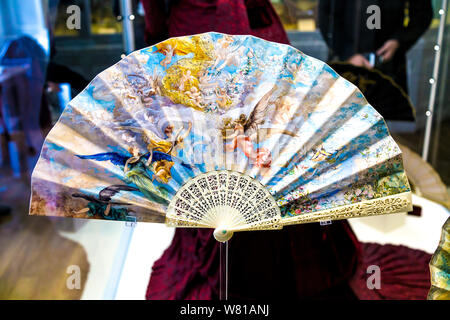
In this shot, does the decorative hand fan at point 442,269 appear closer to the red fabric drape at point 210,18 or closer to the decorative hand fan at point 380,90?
the red fabric drape at point 210,18

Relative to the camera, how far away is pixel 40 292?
1722mm

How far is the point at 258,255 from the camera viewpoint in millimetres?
1588

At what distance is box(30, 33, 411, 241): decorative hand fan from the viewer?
1132 mm

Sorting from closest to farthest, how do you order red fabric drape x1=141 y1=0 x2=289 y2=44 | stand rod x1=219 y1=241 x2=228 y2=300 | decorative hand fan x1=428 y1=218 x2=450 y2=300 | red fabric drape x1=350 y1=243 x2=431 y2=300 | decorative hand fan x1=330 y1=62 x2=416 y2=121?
decorative hand fan x1=428 y1=218 x2=450 y2=300 < stand rod x1=219 y1=241 x2=228 y2=300 < red fabric drape x1=141 y1=0 x2=289 y2=44 < red fabric drape x1=350 y1=243 x2=431 y2=300 < decorative hand fan x1=330 y1=62 x2=416 y2=121

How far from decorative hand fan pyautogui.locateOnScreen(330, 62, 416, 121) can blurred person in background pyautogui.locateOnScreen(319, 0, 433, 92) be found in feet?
0.21

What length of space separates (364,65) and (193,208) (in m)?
1.49

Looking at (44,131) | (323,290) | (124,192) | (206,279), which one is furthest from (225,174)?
(44,131)

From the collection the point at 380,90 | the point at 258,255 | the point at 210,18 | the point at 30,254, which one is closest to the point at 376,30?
the point at 380,90

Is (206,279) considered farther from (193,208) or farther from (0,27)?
(0,27)

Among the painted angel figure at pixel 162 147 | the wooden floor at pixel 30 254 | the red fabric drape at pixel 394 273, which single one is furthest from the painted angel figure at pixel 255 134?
the wooden floor at pixel 30 254

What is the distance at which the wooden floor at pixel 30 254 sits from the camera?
1731 mm

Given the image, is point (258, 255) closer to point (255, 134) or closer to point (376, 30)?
point (255, 134)

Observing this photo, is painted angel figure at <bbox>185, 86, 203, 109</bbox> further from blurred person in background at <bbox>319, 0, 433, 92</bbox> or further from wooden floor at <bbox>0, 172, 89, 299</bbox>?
blurred person in background at <bbox>319, 0, 433, 92</bbox>

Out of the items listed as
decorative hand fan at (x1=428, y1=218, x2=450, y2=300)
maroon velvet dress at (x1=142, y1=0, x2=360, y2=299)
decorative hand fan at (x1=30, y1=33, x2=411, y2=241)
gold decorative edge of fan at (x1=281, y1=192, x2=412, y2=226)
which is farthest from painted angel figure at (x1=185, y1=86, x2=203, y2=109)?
decorative hand fan at (x1=428, y1=218, x2=450, y2=300)
